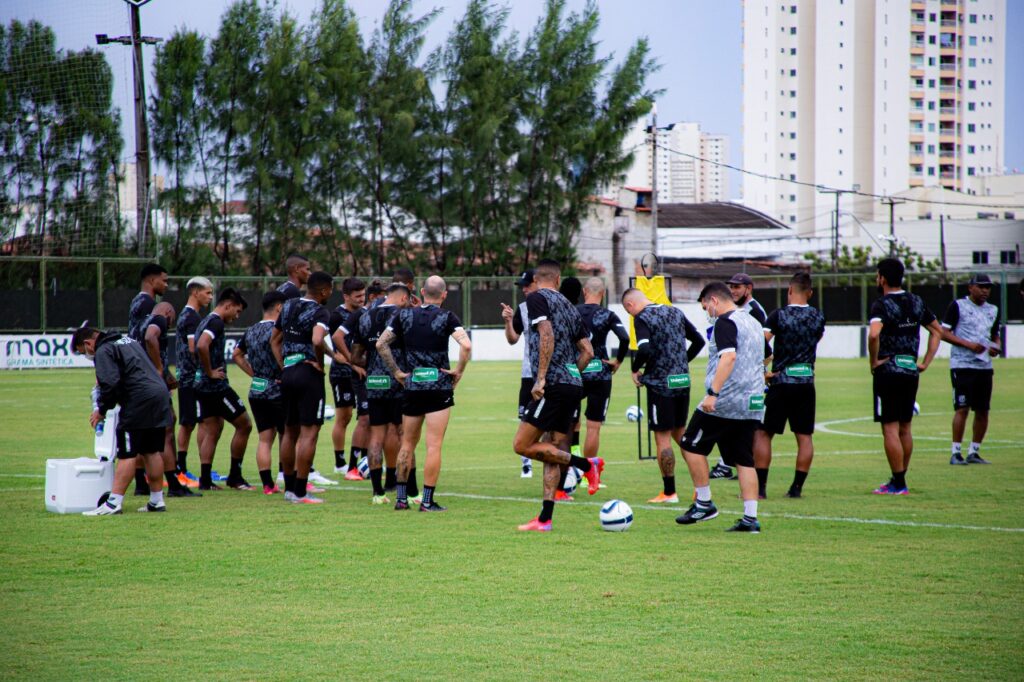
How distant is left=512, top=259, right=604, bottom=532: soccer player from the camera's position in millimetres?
10086

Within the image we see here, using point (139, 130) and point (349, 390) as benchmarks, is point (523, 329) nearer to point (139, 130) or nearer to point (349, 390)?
point (349, 390)

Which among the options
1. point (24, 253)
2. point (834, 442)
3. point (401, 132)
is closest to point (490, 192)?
point (401, 132)

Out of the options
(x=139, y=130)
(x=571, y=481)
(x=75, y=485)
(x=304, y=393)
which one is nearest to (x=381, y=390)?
(x=304, y=393)

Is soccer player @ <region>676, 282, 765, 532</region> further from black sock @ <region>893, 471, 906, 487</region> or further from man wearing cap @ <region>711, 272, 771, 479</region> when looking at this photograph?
black sock @ <region>893, 471, 906, 487</region>

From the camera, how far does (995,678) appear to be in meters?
5.79

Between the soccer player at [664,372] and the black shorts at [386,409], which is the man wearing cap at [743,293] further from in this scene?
the black shorts at [386,409]

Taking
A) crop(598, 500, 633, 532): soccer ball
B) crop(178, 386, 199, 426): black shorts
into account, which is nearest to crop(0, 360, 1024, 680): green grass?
crop(598, 500, 633, 532): soccer ball

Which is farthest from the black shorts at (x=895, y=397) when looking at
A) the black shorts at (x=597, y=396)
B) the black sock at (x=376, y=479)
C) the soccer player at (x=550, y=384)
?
the black sock at (x=376, y=479)

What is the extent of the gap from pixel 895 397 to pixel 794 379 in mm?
1178

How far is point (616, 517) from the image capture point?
9961 mm

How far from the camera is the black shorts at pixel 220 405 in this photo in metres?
12.9

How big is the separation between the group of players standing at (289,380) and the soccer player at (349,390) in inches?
0.9

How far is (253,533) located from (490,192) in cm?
4784

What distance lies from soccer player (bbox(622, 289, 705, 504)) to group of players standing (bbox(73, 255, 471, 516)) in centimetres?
181
